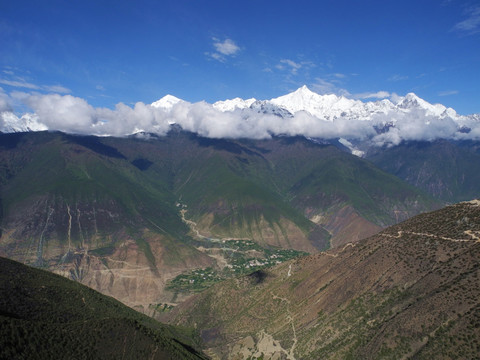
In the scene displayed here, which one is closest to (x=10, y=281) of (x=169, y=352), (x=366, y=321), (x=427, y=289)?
(x=169, y=352)

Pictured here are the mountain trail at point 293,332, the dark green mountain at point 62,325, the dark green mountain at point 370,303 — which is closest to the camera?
the dark green mountain at point 62,325

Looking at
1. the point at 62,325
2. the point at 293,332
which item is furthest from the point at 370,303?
the point at 62,325

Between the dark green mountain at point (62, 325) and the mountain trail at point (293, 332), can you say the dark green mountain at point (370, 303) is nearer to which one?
the mountain trail at point (293, 332)

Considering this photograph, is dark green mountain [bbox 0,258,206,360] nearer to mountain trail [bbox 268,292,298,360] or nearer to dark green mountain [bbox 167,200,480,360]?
dark green mountain [bbox 167,200,480,360]

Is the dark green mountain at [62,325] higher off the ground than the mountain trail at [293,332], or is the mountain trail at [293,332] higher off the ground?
the dark green mountain at [62,325]

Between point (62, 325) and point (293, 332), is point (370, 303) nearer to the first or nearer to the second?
point (293, 332)

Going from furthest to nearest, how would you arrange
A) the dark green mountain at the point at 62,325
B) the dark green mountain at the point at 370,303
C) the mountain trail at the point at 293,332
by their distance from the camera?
the mountain trail at the point at 293,332 → the dark green mountain at the point at 370,303 → the dark green mountain at the point at 62,325

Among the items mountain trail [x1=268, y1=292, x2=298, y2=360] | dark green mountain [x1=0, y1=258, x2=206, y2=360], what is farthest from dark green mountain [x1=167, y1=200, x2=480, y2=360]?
dark green mountain [x1=0, y1=258, x2=206, y2=360]

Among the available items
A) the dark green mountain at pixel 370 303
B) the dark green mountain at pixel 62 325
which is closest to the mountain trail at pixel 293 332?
the dark green mountain at pixel 370 303
